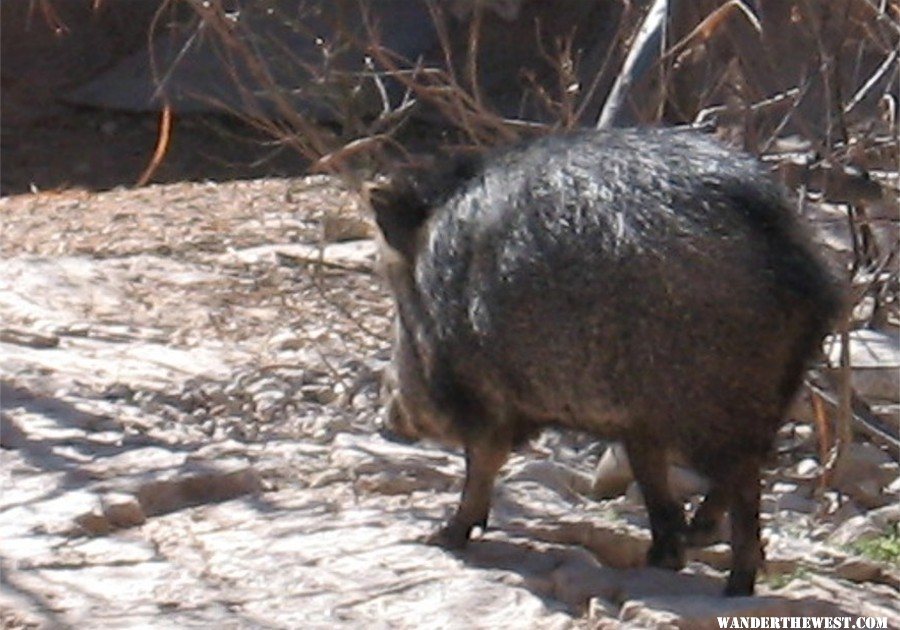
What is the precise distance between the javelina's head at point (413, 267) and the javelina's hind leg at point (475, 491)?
8cm

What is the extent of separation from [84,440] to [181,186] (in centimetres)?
384

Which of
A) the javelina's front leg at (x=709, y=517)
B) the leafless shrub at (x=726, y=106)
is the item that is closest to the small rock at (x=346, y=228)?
the leafless shrub at (x=726, y=106)

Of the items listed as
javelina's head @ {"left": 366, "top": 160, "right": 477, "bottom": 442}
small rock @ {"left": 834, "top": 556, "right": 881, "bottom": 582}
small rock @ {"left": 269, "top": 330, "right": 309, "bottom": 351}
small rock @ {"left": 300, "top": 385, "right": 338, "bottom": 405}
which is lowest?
small rock @ {"left": 834, "top": 556, "right": 881, "bottom": 582}

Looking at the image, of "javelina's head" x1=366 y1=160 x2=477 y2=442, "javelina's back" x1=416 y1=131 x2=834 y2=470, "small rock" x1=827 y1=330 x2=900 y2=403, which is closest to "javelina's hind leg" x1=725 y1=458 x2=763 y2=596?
"javelina's back" x1=416 y1=131 x2=834 y2=470

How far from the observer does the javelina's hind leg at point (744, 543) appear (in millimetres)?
3717

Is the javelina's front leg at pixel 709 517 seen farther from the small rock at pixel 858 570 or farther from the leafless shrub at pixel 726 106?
the leafless shrub at pixel 726 106

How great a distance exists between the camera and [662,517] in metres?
3.99

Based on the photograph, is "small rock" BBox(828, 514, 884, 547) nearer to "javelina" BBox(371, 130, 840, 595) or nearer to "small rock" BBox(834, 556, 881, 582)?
"small rock" BBox(834, 556, 881, 582)

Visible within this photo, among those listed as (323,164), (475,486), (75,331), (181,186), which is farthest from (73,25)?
(475,486)

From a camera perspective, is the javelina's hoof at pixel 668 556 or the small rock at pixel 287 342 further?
the small rock at pixel 287 342

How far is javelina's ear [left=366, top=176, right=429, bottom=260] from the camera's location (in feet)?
13.5

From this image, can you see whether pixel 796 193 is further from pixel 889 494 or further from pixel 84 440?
pixel 84 440

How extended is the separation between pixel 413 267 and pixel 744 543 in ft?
3.03

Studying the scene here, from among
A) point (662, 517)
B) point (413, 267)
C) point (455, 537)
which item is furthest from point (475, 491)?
point (413, 267)
